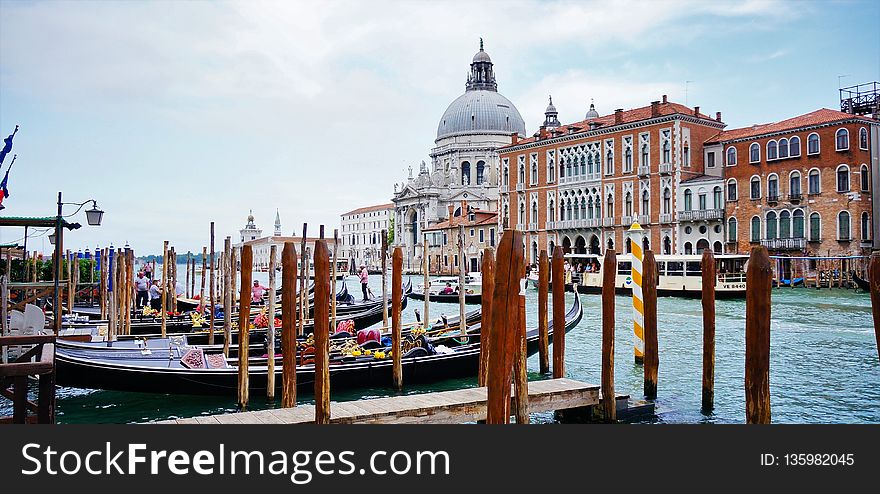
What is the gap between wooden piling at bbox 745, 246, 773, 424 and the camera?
14.3ft

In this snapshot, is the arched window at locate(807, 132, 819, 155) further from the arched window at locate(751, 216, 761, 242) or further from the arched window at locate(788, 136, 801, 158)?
the arched window at locate(751, 216, 761, 242)

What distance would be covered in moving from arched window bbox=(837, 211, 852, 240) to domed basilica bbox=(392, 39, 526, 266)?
29.7 meters

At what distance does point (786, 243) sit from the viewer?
23.3m

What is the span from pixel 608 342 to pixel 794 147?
20257 millimetres

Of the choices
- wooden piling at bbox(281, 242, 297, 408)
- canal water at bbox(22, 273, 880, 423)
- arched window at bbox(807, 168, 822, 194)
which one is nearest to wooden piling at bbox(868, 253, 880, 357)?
canal water at bbox(22, 273, 880, 423)

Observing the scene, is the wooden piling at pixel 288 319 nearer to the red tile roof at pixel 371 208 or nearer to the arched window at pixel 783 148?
the arched window at pixel 783 148

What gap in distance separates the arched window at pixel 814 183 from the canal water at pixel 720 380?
31.7ft

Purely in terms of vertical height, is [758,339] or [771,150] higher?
[771,150]

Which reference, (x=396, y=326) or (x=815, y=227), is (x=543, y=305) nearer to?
(x=396, y=326)

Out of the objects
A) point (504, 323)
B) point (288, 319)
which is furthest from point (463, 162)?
point (504, 323)

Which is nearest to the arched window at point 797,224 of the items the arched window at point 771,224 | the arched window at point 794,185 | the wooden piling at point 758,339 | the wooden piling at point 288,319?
the arched window at point 794,185

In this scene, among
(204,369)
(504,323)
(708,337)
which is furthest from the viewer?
(204,369)

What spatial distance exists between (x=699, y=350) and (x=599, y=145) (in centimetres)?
2086

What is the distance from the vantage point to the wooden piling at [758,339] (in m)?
4.37
